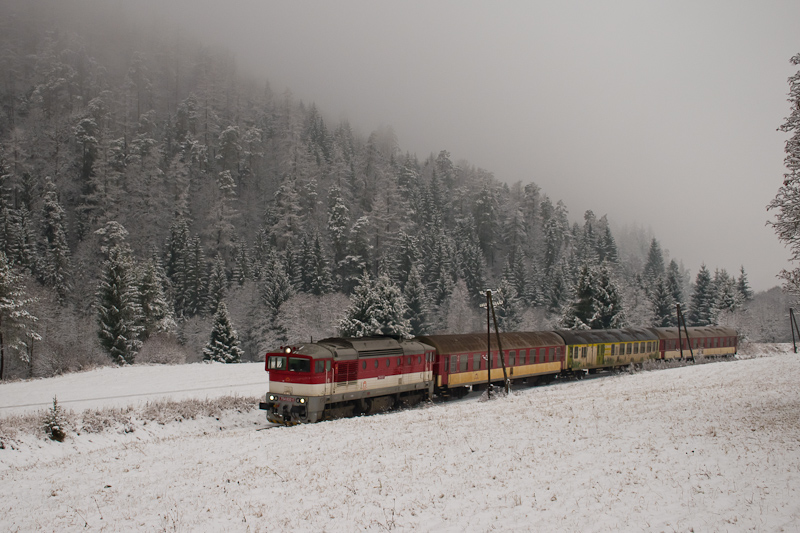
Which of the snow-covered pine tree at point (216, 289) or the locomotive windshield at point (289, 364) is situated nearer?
the locomotive windshield at point (289, 364)

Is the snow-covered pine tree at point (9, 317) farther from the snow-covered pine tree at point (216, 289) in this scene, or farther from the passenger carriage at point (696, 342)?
the passenger carriage at point (696, 342)

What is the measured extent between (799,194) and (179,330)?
8829 cm

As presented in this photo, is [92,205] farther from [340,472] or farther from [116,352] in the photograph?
[340,472]

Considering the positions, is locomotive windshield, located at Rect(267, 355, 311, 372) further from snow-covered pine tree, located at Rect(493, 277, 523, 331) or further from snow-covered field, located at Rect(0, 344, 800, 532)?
snow-covered pine tree, located at Rect(493, 277, 523, 331)

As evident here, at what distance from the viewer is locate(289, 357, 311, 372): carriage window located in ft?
75.2

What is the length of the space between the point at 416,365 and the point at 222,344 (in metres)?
38.1

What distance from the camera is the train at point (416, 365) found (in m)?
23.2

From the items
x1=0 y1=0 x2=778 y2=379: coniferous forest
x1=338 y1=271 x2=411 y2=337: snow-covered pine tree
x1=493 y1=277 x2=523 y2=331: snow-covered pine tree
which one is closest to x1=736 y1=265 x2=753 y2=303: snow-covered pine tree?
x1=0 y1=0 x2=778 y2=379: coniferous forest

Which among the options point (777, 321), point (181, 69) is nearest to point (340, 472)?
point (777, 321)

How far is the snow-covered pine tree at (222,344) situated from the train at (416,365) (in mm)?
33735

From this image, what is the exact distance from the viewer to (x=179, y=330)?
89438mm

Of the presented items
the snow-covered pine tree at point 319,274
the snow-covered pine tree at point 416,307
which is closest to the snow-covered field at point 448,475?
the snow-covered pine tree at point 416,307

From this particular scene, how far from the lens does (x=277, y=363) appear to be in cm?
2398

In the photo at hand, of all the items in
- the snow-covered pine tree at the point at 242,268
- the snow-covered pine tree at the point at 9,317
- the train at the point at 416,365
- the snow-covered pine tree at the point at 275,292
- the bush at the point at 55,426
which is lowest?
the bush at the point at 55,426
